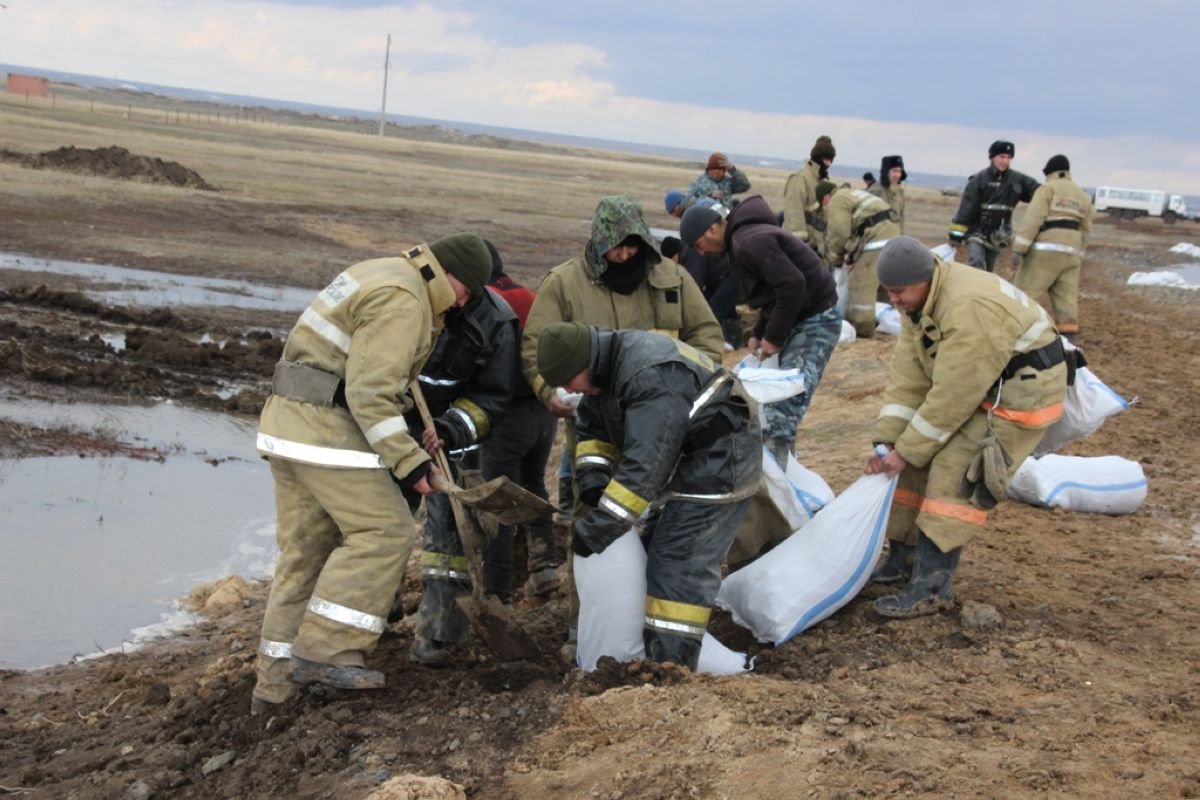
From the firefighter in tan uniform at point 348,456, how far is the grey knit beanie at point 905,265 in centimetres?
198

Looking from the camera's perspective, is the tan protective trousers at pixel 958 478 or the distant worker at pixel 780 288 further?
the distant worker at pixel 780 288

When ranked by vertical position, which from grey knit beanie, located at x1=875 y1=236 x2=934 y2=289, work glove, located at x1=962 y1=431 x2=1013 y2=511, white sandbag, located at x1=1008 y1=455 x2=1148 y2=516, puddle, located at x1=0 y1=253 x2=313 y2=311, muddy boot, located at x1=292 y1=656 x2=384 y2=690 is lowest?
puddle, located at x1=0 y1=253 x2=313 y2=311

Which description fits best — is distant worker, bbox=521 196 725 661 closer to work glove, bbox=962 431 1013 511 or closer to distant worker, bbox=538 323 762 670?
distant worker, bbox=538 323 762 670

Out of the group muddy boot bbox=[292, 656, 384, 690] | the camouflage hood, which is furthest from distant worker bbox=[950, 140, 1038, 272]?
muddy boot bbox=[292, 656, 384, 690]

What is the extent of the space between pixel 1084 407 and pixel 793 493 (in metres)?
1.44

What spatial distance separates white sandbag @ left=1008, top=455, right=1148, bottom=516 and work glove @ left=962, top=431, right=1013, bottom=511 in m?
2.12

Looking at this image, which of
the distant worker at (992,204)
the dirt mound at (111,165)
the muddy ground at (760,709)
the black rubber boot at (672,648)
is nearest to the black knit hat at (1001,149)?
the distant worker at (992,204)

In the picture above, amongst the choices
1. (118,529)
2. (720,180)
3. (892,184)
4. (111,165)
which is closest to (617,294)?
(118,529)

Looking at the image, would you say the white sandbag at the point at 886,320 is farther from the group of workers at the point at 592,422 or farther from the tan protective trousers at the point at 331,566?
Result: the tan protective trousers at the point at 331,566

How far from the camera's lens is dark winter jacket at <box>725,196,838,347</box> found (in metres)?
7.14

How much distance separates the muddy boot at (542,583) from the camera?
22.2 feet

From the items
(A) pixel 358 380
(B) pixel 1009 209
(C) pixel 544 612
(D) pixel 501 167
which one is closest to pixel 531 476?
(C) pixel 544 612

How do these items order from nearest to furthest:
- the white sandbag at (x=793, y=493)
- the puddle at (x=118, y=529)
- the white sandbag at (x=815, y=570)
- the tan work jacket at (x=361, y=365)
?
the tan work jacket at (x=361, y=365) < the white sandbag at (x=815, y=570) < the white sandbag at (x=793, y=493) < the puddle at (x=118, y=529)

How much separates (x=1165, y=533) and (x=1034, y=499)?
76cm
